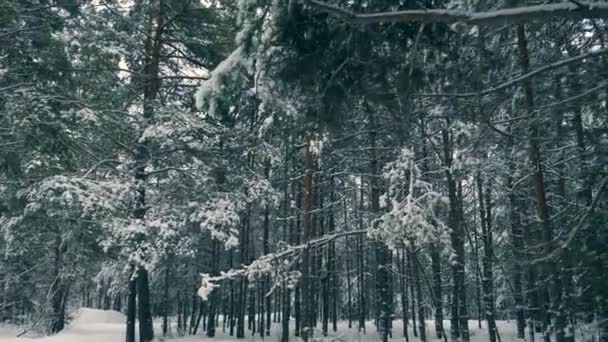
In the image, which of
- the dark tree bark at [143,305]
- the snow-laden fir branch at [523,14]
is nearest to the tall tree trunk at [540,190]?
the snow-laden fir branch at [523,14]

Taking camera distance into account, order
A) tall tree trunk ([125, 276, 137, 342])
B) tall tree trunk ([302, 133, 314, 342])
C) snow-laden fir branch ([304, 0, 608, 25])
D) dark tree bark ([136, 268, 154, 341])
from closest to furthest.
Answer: snow-laden fir branch ([304, 0, 608, 25]) → tall tree trunk ([125, 276, 137, 342]) → tall tree trunk ([302, 133, 314, 342]) → dark tree bark ([136, 268, 154, 341])

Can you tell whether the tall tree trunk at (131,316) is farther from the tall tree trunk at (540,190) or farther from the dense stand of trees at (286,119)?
the tall tree trunk at (540,190)

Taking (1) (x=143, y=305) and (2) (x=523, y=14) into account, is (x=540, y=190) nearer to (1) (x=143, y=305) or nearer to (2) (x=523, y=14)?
(2) (x=523, y=14)

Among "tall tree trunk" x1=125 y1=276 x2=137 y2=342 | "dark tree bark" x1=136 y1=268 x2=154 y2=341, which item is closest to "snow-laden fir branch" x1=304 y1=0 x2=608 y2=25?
"tall tree trunk" x1=125 y1=276 x2=137 y2=342

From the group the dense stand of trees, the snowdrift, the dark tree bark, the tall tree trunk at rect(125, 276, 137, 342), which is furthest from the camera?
the snowdrift

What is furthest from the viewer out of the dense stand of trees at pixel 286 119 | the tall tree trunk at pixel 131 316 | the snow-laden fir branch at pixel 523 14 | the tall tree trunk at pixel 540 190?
the tall tree trunk at pixel 131 316

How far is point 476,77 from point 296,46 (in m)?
2.57

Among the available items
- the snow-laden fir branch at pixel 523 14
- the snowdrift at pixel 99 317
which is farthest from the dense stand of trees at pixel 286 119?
the snowdrift at pixel 99 317

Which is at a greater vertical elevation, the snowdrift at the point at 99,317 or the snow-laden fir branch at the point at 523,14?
the snow-laden fir branch at the point at 523,14

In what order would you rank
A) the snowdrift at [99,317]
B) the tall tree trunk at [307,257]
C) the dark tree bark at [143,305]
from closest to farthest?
the tall tree trunk at [307,257] < the dark tree bark at [143,305] < the snowdrift at [99,317]

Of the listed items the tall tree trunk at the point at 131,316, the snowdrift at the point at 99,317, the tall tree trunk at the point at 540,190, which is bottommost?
the snowdrift at the point at 99,317

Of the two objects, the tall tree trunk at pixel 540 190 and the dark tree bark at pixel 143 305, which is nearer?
the tall tree trunk at pixel 540 190

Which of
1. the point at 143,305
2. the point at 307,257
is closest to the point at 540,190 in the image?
the point at 307,257

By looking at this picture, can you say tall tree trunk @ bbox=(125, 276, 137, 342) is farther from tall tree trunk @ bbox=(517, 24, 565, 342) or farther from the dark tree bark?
tall tree trunk @ bbox=(517, 24, 565, 342)
